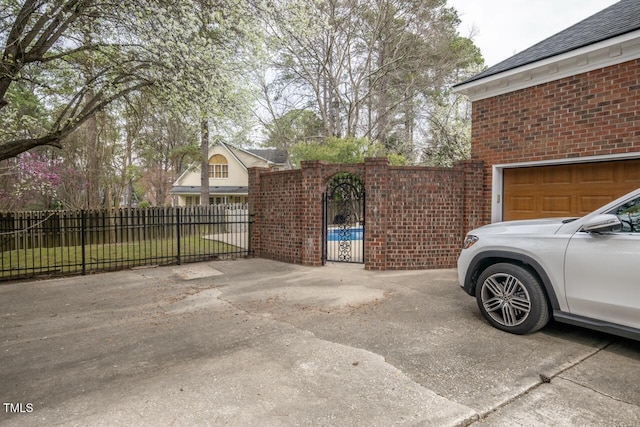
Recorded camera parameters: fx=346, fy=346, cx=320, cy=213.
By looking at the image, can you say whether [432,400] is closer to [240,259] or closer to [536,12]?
[240,259]

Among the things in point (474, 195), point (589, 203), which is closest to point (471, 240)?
point (589, 203)

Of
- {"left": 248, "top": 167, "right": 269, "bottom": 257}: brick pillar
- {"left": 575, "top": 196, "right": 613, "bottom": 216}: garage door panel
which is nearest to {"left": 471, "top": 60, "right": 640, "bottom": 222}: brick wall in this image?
{"left": 575, "top": 196, "right": 613, "bottom": 216}: garage door panel

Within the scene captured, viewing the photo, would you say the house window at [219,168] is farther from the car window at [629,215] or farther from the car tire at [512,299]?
the car window at [629,215]

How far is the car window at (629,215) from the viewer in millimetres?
3068

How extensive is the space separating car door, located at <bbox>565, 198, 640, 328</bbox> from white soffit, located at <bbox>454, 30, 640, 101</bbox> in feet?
12.1

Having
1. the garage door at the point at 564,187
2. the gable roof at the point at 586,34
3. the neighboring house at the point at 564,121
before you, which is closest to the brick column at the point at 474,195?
the neighboring house at the point at 564,121

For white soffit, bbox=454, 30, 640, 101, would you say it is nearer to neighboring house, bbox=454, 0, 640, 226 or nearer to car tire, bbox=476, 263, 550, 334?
neighboring house, bbox=454, 0, 640, 226

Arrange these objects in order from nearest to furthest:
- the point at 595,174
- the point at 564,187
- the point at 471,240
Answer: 1. the point at 471,240
2. the point at 595,174
3. the point at 564,187

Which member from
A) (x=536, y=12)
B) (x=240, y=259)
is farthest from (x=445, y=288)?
(x=536, y=12)

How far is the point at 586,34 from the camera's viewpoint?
6109 mm

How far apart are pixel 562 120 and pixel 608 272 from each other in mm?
4075

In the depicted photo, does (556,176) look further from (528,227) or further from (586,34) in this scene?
(528,227)

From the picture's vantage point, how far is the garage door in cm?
558

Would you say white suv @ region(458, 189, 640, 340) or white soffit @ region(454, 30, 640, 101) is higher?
white soffit @ region(454, 30, 640, 101)
